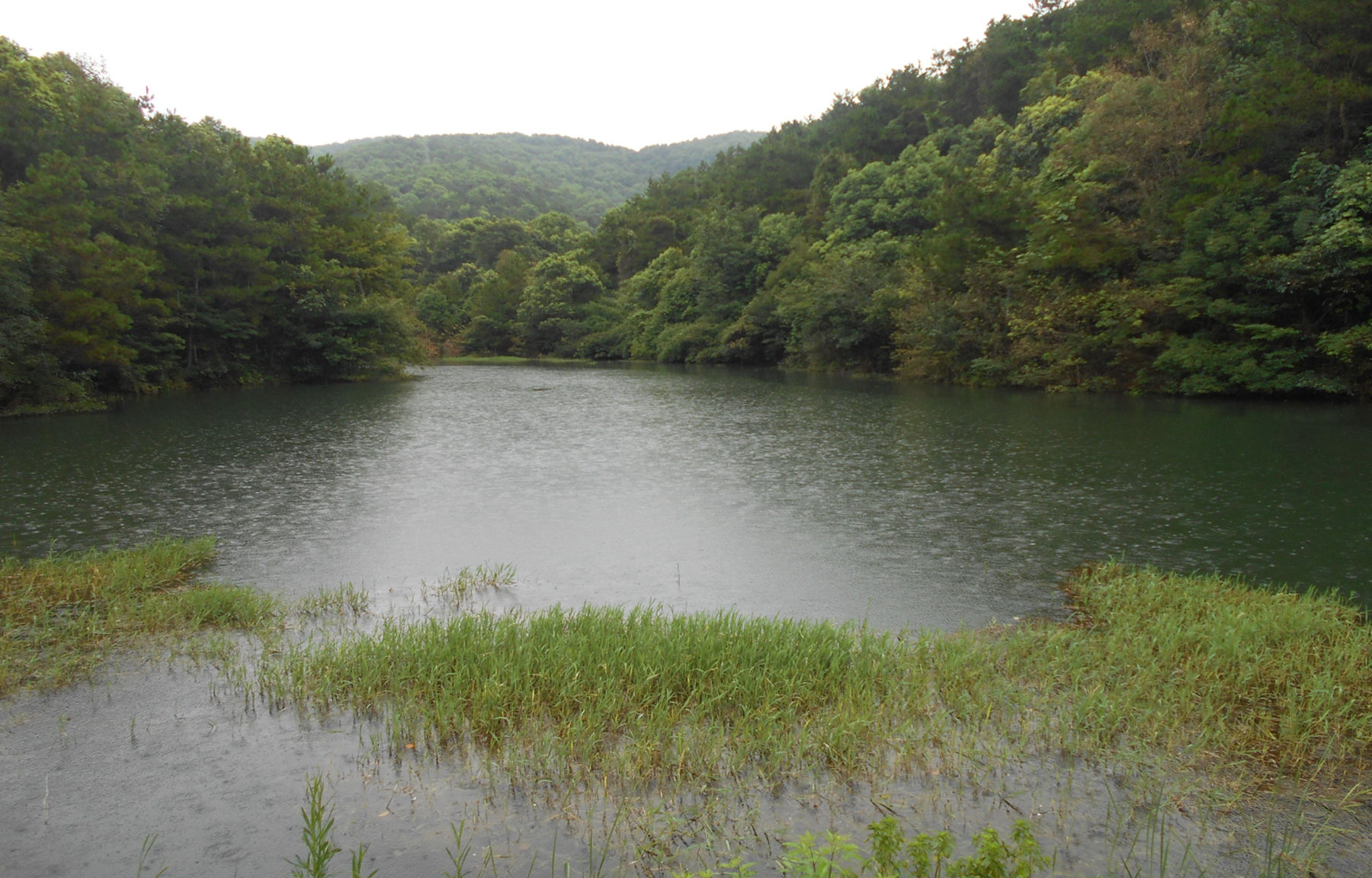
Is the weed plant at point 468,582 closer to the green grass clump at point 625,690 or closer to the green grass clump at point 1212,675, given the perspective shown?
the green grass clump at point 625,690

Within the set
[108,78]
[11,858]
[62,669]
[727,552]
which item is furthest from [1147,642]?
[108,78]

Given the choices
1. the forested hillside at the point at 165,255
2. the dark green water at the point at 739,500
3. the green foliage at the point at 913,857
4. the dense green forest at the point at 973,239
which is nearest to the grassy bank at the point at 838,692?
the green foliage at the point at 913,857

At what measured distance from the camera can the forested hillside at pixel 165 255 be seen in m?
23.2

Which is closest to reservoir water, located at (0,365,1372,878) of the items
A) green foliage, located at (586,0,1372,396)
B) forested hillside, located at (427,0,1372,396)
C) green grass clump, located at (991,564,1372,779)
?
green grass clump, located at (991,564,1372,779)

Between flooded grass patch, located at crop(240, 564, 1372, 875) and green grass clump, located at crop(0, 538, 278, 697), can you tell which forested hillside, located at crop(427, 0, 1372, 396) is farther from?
green grass clump, located at crop(0, 538, 278, 697)

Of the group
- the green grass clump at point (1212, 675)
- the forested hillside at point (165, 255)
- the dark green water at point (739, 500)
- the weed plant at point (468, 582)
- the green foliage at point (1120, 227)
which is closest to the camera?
Result: the green grass clump at point (1212, 675)

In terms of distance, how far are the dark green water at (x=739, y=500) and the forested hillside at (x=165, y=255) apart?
3.45m

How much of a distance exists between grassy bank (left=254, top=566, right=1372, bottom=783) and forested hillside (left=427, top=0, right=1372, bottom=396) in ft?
73.2

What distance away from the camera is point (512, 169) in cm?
12988

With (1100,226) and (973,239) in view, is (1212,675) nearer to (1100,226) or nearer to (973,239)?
(1100,226)

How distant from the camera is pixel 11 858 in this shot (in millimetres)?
3842

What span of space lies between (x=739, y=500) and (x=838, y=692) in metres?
7.57

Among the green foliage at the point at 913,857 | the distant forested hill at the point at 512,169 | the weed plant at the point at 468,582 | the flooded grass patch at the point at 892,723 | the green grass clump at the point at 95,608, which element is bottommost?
the weed plant at the point at 468,582

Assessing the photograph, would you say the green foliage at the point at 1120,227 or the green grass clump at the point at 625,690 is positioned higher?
the green foliage at the point at 1120,227
